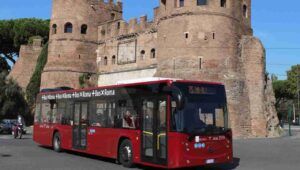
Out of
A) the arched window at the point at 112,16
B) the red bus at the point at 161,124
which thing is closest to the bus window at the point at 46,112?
the red bus at the point at 161,124

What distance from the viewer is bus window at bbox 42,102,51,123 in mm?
17297

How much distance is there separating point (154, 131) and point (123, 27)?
2474cm

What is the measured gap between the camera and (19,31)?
182ft

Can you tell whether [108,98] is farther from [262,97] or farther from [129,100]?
[262,97]

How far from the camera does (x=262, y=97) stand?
1125 inches

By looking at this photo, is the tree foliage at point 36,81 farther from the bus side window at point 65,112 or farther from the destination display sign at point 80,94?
the bus side window at point 65,112

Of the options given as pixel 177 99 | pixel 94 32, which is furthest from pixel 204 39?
pixel 177 99

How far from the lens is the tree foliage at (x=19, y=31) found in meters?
55.3

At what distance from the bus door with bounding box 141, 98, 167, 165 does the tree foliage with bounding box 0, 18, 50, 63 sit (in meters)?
46.2

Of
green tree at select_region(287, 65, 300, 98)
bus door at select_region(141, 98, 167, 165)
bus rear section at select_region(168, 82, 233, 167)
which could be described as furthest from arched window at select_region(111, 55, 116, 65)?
green tree at select_region(287, 65, 300, 98)

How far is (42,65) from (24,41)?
17.3 m

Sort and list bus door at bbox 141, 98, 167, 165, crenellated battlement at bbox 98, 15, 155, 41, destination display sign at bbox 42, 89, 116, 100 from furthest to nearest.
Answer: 1. crenellated battlement at bbox 98, 15, 155, 41
2. destination display sign at bbox 42, 89, 116, 100
3. bus door at bbox 141, 98, 167, 165

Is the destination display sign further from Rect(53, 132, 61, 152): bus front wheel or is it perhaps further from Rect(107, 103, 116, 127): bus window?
Rect(53, 132, 61, 152): bus front wheel

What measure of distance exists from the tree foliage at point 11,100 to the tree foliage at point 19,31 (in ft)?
54.0
